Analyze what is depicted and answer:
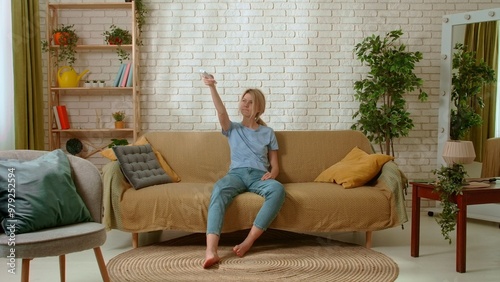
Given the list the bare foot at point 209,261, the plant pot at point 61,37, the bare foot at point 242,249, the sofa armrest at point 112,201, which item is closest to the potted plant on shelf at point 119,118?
the plant pot at point 61,37

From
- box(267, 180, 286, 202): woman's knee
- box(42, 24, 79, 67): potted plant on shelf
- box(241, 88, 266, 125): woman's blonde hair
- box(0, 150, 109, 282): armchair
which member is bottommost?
box(267, 180, 286, 202): woman's knee

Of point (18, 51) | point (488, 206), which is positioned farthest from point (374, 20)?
point (18, 51)

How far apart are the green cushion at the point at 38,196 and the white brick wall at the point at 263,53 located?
2.88m

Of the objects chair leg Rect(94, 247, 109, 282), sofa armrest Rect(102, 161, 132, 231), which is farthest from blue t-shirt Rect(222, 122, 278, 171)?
chair leg Rect(94, 247, 109, 282)

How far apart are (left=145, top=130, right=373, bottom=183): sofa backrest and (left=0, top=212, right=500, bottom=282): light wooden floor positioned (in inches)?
20.6

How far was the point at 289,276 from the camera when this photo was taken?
10.5 ft

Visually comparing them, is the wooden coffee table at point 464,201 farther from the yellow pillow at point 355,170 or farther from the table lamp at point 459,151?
the table lamp at point 459,151

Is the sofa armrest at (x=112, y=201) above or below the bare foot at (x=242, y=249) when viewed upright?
above

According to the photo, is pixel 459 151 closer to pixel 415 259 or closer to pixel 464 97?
pixel 464 97

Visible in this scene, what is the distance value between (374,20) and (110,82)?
256 cm

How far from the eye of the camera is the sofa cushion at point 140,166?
397 centimetres

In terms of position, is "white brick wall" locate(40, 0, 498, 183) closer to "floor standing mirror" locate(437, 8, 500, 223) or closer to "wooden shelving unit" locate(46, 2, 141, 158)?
"wooden shelving unit" locate(46, 2, 141, 158)

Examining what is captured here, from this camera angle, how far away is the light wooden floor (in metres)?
3.22

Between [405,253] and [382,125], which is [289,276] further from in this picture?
[382,125]
